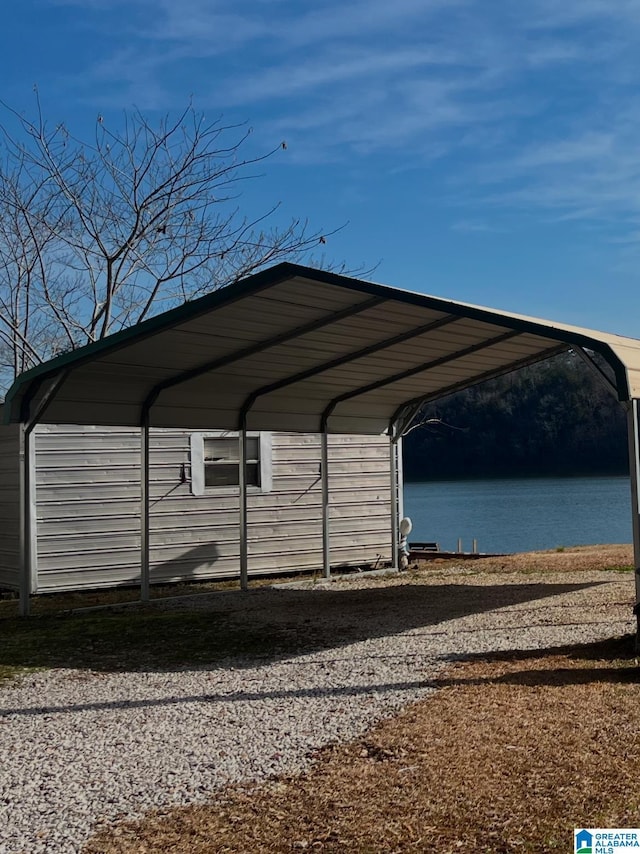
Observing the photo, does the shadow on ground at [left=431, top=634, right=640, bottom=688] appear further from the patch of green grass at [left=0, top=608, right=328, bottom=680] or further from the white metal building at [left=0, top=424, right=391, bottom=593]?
the white metal building at [left=0, top=424, right=391, bottom=593]

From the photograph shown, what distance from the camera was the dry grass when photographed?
3.66m

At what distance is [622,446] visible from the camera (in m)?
64.6

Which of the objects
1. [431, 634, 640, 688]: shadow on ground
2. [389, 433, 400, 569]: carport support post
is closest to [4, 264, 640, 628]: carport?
[389, 433, 400, 569]: carport support post

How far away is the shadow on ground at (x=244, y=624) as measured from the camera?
7.75 meters

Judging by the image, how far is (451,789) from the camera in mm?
4105

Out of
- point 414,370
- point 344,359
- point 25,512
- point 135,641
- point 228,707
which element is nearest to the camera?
point 228,707

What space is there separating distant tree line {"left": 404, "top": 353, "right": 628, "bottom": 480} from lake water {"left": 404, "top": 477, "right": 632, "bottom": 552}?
→ 154 centimetres

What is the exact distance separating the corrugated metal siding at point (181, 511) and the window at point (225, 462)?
5.3 inches

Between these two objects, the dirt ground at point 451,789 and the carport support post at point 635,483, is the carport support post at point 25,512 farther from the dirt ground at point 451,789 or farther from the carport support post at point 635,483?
the carport support post at point 635,483

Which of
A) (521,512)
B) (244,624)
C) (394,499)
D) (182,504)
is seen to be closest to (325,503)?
(394,499)

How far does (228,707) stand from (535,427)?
202ft

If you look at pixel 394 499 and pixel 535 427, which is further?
pixel 535 427

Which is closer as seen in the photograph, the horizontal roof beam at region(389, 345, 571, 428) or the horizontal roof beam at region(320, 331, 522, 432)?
the horizontal roof beam at region(320, 331, 522, 432)

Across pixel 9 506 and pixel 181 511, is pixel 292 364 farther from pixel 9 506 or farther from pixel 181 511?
pixel 9 506
